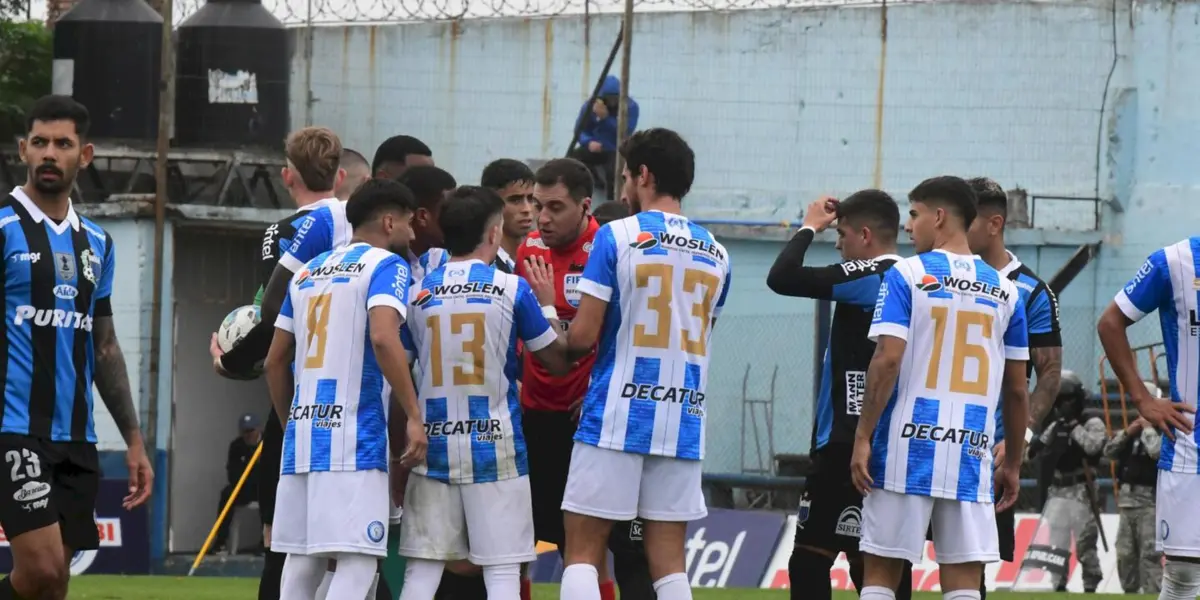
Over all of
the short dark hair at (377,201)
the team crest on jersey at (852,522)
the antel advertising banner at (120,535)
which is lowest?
the antel advertising banner at (120,535)

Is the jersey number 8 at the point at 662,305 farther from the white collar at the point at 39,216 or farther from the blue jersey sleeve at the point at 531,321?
the white collar at the point at 39,216

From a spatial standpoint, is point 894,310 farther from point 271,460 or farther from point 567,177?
point 271,460

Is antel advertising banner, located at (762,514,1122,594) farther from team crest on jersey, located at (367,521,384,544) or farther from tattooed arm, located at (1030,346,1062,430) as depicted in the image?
team crest on jersey, located at (367,521,384,544)

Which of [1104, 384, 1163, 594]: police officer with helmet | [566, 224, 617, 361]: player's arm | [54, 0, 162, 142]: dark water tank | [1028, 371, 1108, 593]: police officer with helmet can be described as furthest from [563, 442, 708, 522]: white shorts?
[54, 0, 162, 142]: dark water tank

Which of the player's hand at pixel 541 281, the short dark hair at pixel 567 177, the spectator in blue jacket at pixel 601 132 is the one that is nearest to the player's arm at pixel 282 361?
the player's hand at pixel 541 281

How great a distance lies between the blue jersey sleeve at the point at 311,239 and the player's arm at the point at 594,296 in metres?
1.16

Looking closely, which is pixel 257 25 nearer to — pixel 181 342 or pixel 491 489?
pixel 181 342

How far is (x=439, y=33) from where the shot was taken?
22875 mm

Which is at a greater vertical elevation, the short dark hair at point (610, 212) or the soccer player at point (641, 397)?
the short dark hair at point (610, 212)

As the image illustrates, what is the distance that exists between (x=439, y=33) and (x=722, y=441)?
6.07 metres

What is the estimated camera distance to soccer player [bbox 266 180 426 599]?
298 inches

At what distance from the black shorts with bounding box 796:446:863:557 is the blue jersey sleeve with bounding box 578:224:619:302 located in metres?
1.42

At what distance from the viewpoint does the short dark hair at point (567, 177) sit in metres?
8.55

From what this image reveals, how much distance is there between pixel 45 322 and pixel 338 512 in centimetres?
133
